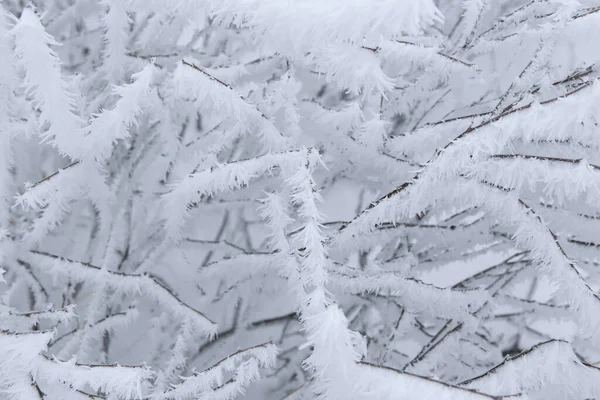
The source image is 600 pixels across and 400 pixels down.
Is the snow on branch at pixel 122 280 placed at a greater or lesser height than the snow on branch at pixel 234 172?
lesser

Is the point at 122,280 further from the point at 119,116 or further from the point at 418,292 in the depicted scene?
the point at 418,292

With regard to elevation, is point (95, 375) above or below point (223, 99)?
below

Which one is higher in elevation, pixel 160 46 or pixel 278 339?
pixel 160 46

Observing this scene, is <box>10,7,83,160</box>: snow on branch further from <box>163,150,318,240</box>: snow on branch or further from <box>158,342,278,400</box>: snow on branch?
<box>158,342,278,400</box>: snow on branch

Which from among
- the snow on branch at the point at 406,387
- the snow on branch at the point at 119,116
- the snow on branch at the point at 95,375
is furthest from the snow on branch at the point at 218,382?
the snow on branch at the point at 119,116

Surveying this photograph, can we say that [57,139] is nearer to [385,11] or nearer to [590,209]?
[385,11]

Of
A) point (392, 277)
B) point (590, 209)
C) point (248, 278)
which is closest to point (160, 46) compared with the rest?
point (248, 278)

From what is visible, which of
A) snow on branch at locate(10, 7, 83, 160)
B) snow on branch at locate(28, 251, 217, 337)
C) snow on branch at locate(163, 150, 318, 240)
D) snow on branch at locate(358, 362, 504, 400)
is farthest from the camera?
snow on branch at locate(28, 251, 217, 337)

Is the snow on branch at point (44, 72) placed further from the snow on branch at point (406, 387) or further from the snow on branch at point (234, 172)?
the snow on branch at point (406, 387)

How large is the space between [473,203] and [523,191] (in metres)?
0.13

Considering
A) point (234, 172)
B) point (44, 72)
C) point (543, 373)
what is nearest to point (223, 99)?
point (234, 172)

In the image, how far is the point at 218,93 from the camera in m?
0.68

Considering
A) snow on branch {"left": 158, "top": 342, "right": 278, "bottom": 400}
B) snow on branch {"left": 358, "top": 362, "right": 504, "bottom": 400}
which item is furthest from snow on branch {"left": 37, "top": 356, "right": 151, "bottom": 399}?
snow on branch {"left": 358, "top": 362, "right": 504, "bottom": 400}

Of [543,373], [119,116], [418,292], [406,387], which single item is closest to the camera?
[406,387]
